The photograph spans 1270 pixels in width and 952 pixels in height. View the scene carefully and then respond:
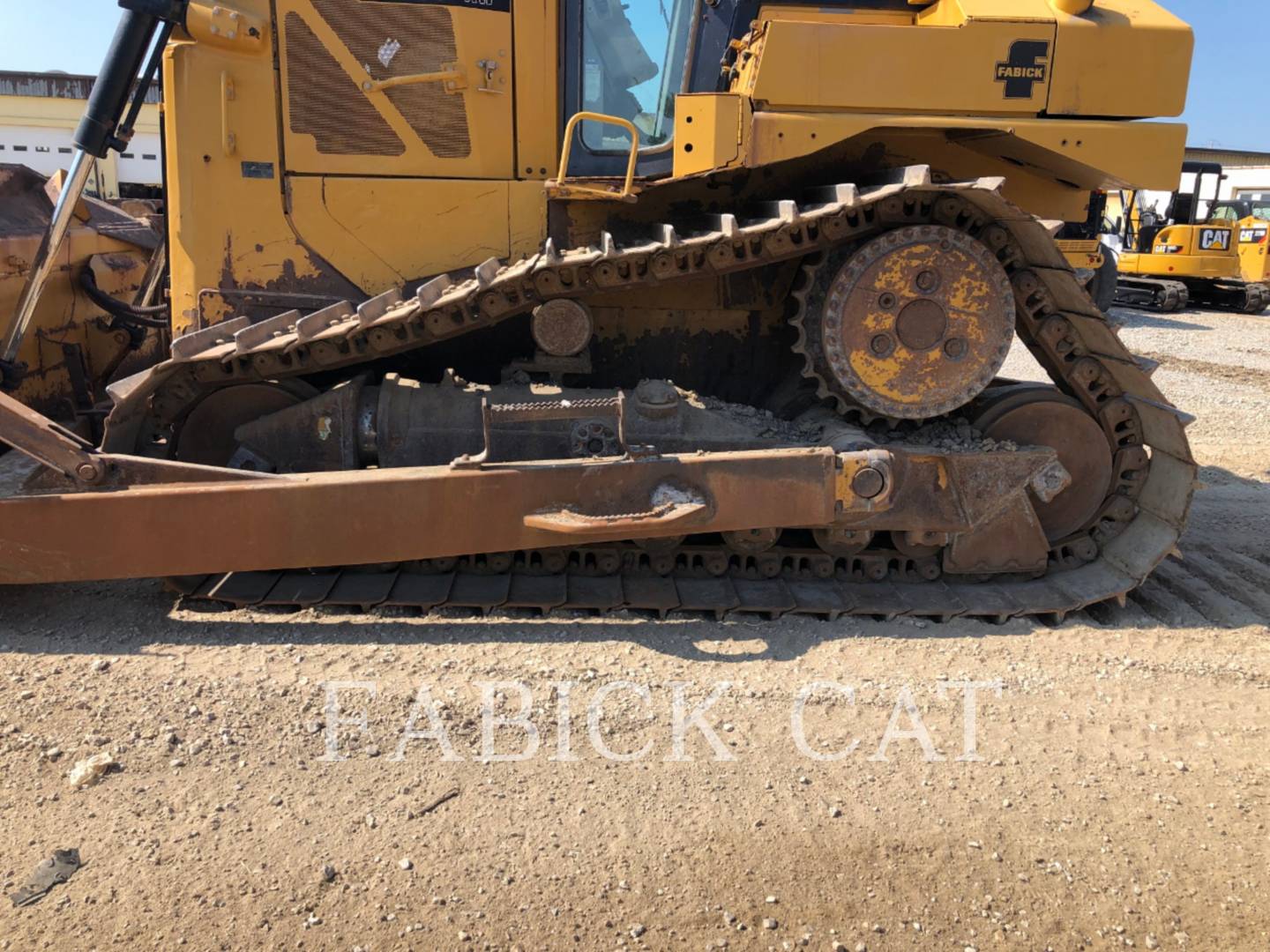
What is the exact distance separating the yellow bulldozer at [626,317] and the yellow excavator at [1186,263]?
1814cm

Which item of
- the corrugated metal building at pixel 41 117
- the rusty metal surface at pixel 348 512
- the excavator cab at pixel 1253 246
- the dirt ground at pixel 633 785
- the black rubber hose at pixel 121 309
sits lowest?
the dirt ground at pixel 633 785

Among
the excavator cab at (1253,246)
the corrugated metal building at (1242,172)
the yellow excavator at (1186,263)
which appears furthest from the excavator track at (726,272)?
the corrugated metal building at (1242,172)

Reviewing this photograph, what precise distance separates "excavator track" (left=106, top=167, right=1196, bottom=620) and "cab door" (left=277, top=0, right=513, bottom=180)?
69cm

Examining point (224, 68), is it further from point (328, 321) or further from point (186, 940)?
point (186, 940)

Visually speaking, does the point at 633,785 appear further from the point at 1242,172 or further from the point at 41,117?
the point at 1242,172

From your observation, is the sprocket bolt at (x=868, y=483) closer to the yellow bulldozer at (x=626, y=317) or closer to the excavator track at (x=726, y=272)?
the yellow bulldozer at (x=626, y=317)

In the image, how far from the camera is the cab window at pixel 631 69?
4512mm

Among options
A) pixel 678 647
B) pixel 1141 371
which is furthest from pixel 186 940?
pixel 1141 371

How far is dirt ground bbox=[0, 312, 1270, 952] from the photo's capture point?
262 cm

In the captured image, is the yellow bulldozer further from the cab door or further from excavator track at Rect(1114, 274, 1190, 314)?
excavator track at Rect(1114, 274, 1190, 314)

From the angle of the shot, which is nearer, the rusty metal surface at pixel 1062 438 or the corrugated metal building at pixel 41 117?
the rusty metal surface at pixel 1062 438

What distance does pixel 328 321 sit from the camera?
4.08 metres

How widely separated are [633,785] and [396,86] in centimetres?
331

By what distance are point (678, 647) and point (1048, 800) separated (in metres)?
1.49
